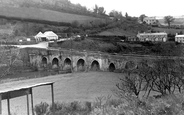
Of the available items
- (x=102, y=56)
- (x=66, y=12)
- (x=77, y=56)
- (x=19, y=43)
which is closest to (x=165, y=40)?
(x=102, y=56)

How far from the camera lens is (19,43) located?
43.2 meters

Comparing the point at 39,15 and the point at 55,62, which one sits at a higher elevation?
the point at 39,15

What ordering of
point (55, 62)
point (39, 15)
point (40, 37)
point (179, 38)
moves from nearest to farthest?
point (179, 38)
point (55, 62)
point (40, 37)
point (39, 15)

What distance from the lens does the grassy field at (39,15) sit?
2290 inches

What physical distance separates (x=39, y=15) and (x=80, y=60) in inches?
1311

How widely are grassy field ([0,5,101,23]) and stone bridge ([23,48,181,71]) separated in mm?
24075

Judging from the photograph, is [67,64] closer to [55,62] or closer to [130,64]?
[55,62]

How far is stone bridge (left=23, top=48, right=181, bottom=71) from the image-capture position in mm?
28114

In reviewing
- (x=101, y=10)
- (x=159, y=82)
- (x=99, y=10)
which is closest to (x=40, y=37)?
(x=99, y=10)

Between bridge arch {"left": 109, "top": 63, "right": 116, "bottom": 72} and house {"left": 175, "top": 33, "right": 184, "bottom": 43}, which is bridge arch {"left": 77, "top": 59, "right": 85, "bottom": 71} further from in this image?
house {"left": 175, "top": 33, "right": 184, "bottom": 43}

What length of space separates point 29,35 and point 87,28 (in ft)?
48.0

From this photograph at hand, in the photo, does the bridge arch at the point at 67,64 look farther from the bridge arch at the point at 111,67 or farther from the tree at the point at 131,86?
the tree at the point at 131,86

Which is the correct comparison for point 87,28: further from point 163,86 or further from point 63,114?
point 63,114

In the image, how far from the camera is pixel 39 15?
6222 centimetres
